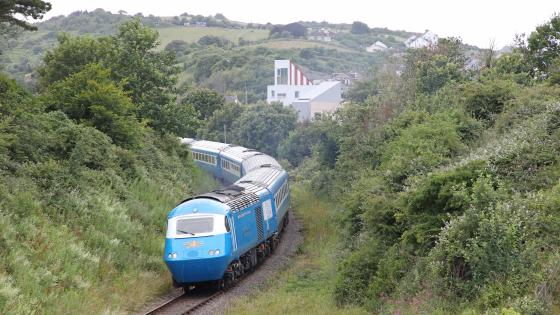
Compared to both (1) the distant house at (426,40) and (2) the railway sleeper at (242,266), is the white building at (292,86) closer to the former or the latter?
(1) the distant house at (426,40)

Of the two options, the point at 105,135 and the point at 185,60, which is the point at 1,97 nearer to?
the point at 105,135

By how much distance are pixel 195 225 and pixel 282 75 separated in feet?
275

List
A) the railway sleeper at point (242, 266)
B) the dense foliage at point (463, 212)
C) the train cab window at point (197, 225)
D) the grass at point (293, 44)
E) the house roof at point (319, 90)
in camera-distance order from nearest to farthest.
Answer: the dense foliage at point (463, 212), the train cab window at point (197, 225), the railway sleeper at point (242, 266), the house roof at point (319, 90), the grass at point (293, 44)

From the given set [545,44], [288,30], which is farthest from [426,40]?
[288,30]

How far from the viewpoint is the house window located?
332ft

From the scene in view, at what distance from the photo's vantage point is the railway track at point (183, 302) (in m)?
17.7

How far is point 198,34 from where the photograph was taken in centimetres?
16738

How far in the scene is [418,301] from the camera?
12586 mm

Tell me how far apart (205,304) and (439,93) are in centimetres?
1940

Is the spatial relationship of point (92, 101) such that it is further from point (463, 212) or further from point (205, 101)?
point (205, 101)

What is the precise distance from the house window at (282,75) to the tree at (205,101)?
1086 inches

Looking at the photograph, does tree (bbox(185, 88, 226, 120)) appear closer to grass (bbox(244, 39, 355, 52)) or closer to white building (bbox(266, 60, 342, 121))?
white building (bbox(266, 60, 342, 121))

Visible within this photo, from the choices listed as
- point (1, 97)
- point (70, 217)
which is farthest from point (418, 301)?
point (1, 97)

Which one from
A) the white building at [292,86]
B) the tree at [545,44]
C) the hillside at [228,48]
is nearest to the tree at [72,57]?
the tree at [545,44]
